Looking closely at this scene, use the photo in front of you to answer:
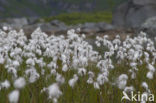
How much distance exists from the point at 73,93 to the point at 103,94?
20.9 inches

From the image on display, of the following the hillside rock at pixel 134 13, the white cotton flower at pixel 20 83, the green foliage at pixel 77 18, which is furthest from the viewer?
the green foliage at pixel 77 18

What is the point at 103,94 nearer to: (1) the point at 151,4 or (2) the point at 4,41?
(2) the point at 4,41

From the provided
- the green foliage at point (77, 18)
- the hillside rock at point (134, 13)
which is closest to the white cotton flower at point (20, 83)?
the hillside rock at point (134, 13)

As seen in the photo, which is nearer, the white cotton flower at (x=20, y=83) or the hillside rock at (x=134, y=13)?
the white cotton flower at (x=20, y=83)

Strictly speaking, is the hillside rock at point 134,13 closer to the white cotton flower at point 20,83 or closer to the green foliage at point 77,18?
the white cotton flower at point 20,83

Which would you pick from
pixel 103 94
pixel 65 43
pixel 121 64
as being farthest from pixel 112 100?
pixel 121 64

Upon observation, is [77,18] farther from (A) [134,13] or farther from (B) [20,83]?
(B) [20,83]

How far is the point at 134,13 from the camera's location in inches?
1126

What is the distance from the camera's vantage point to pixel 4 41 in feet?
22.5

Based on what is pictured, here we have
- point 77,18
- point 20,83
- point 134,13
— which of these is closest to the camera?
point 20,83

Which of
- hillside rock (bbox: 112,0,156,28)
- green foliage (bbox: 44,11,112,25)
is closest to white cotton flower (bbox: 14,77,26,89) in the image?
hillside rock (bbox: 112,0,156,28)

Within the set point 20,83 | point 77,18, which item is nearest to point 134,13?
point 20,83

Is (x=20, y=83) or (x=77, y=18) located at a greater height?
(x=77, y=18)

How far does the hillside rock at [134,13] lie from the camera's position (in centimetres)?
2797
